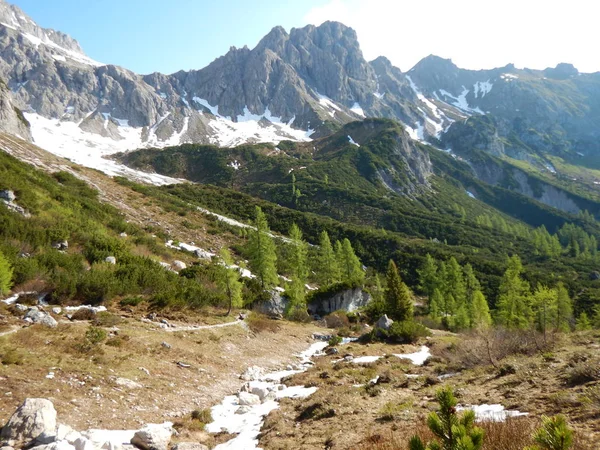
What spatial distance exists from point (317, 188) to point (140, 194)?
85.1 meters

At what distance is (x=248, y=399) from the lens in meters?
12.9

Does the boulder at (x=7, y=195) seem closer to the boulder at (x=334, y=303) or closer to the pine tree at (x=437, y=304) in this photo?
the boulder at (x=334, y=303)

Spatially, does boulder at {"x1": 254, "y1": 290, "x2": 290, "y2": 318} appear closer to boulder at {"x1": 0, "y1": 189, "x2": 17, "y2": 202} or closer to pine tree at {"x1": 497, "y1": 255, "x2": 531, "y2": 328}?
boulder at {"x1": 0, "y1": 189, "x2": 17, "y2": 202}

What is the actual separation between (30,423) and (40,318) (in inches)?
361

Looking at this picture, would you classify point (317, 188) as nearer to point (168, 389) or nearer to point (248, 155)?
point (248, 155)

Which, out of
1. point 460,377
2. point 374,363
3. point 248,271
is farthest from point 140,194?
point 460,377

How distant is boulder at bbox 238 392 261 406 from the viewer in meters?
12.7

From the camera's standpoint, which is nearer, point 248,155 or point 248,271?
point 248,271

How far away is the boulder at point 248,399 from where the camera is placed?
12.7 metres

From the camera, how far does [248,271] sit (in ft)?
140

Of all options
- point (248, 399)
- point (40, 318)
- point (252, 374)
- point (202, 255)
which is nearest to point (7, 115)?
point (202, 255)

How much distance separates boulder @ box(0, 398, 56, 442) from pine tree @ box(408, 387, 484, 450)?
8.34 meters

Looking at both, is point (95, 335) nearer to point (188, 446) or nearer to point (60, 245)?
point (188, 446)

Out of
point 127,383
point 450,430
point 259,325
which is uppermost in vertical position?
point 450,430
